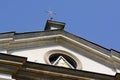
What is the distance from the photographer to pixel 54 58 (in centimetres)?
2061

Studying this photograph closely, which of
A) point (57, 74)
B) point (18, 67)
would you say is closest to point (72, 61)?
point (57, 74)

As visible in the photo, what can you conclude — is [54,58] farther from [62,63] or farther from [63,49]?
[63,49]

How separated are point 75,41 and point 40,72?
3.63 meters

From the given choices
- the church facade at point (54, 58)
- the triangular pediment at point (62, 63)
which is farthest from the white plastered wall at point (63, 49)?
the triangular pediment at point (62, 63)

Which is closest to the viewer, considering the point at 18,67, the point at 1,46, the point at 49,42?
the point at 18,67

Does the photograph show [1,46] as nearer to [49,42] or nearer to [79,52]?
[49,42]

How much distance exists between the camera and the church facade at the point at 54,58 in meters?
18.3

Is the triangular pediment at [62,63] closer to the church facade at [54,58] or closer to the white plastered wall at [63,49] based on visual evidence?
the church facade at [54,58]

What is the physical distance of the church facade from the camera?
1834 centimetres

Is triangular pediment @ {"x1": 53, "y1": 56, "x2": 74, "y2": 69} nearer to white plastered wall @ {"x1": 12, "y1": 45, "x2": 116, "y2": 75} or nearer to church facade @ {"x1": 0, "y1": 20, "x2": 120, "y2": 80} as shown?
church facade @ {"x1": 0, "y1": 20, "x2": 120, "y2": 80}

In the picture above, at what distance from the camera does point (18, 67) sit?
18.2 metres

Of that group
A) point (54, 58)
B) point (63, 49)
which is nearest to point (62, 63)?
point (54, 58)

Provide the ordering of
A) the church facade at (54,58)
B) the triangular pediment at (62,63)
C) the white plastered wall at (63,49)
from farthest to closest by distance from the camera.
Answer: the triangular pediment at (62,63) → the white plastered wall at (63,49) → the church facade at (54,58)

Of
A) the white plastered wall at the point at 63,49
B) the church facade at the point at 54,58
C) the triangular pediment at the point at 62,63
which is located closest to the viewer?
the church facade at the point at 54,58
